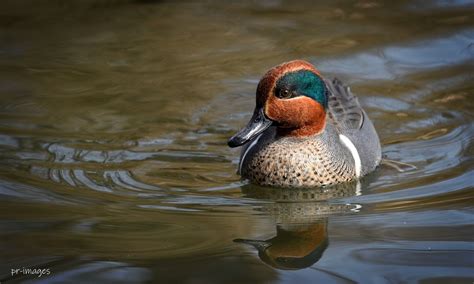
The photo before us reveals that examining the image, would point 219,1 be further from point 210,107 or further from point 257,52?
point 210,107

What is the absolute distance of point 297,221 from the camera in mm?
6324

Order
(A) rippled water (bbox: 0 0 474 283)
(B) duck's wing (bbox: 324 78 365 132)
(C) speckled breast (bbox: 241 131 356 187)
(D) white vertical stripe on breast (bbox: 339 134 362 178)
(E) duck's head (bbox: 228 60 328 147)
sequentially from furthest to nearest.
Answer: (B) duck's wing (bbox: 324 78 365 132) < (D) white vertical stripe on breast (bbox: 339 134 362 178) < (C) speckled breast (bbox: 241 131 356 187) < (E) duck's head (bbox: 228 60 328 147) < (A) rippled water (bbox: 0 0 474 283)

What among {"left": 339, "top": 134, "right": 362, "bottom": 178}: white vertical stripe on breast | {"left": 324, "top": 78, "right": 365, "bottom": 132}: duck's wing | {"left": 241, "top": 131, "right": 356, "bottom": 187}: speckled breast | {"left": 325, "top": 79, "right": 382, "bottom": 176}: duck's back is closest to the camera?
{"left": 241, "top": 131, "right": 356, "bottom": 187}: speckled breast

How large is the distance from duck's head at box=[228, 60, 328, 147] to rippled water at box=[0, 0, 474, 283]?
48cm

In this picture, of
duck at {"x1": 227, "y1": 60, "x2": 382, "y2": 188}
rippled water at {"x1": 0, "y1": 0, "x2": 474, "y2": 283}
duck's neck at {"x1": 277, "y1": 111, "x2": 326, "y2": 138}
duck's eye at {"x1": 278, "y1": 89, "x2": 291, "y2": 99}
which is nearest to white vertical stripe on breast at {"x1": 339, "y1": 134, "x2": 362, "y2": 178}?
duck at {"x1": 227, "y1": 60, "x2": 382, "y2": 188}

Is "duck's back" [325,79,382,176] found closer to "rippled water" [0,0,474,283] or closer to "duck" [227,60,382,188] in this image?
"duck" [227,60,382,188]

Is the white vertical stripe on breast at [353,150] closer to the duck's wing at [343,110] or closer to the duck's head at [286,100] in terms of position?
the duck's wing at [343,110]

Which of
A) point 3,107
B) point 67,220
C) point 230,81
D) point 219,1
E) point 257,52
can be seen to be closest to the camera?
point 67,220

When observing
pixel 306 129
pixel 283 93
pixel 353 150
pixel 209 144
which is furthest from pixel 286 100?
pixel 209 144

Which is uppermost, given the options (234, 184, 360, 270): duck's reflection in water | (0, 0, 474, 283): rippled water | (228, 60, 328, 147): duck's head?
(228, 60, 328, 147): duck's head

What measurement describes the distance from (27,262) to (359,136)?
3.13m

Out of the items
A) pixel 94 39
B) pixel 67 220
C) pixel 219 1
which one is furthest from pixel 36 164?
pixel 219 1

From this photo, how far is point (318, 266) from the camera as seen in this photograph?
17.9ft

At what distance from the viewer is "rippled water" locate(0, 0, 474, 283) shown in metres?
5.54
